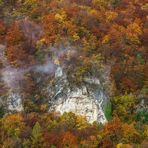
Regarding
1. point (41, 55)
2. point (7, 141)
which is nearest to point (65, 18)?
point (41, 55)

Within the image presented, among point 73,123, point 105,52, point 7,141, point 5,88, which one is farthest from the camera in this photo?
point 105,52

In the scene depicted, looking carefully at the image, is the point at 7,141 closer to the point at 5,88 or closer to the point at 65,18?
the point at 5,88

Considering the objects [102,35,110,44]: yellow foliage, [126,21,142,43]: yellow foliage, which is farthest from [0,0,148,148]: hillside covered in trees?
[102,35,110,44]: yellow foliage

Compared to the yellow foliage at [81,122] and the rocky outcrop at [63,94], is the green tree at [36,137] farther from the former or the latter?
the rocky outcrop at [63,94]

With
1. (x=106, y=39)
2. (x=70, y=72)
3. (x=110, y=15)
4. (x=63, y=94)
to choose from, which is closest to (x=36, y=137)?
(x=63, y=94)

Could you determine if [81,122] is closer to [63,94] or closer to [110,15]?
[63,94]

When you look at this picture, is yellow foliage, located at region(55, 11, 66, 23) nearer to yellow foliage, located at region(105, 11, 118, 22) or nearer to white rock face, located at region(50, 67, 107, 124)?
yellow foliage, located at region(105, 11, 118, 22)

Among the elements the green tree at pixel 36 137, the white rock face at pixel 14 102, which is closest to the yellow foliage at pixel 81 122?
the green tree at pixel 36 137
